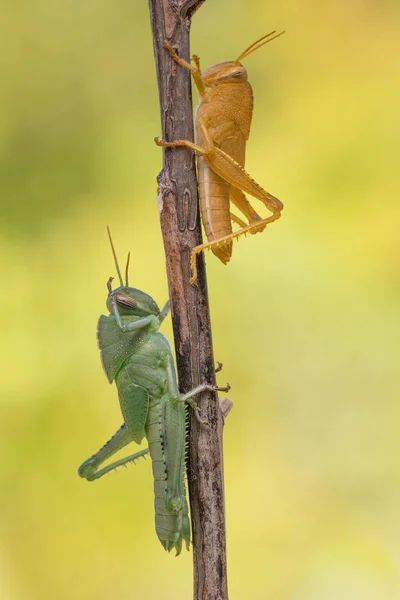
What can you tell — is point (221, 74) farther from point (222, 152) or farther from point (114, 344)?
point (114, 344)

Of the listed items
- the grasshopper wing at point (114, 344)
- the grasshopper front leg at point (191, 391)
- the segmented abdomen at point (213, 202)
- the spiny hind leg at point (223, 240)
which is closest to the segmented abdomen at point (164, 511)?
the grasshopper front leg at point (191, 391)

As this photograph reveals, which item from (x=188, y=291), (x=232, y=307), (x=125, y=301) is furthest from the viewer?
(x=232, y=307)

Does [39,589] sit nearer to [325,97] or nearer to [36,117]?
[36,117]

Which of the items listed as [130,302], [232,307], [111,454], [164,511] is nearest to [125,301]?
[130,302]

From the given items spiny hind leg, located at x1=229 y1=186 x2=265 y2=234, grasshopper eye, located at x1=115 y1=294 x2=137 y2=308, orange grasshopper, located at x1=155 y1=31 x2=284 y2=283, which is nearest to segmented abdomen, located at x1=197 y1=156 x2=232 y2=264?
orange grasshopper, located at x1=155 y1=31 x2=284 y2=283

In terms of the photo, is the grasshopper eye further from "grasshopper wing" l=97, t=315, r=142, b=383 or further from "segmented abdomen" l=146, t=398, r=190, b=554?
"segmented abdomen" l=146, t=398, r=190, b=554

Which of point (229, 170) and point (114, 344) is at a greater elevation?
point (229, 170)

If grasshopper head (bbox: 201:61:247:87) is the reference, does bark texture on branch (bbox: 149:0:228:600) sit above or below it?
below

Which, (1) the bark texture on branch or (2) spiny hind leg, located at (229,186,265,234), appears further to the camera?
(2) spiny hind leg, located at (229,186,265,234)
